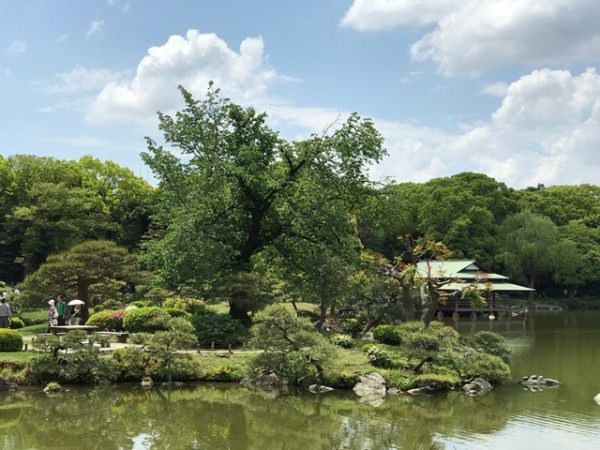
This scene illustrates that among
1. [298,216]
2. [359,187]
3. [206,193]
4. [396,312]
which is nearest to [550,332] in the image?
[396,312]

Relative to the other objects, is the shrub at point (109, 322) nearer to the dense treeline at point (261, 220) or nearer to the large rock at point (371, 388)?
the dense treeline at point (261, 220)

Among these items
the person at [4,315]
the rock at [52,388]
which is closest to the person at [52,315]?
the person at [4,315]

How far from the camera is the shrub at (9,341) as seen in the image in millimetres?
16922

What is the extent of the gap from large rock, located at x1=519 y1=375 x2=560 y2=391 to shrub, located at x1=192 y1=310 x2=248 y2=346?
8858 millimetres

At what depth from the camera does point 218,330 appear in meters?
20.0

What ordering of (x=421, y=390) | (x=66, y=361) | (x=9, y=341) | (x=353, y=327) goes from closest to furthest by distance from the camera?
1. (x=66, y=361)
2. (x=421, y=390)
3. (x=9, y=341)
4. (x=353, y=327)

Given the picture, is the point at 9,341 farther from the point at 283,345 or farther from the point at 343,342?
the point at 343,342

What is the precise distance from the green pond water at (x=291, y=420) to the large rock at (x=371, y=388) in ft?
1.03

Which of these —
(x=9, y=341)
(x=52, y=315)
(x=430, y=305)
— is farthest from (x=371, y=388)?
(x=52, y=315)

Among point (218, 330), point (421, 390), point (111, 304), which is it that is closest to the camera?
point (421, 390)

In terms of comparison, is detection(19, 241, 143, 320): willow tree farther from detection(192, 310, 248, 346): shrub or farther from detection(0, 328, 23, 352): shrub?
detection(0, 328, 23, 352): shrub

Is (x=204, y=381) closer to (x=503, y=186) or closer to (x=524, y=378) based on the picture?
(x=524, y=378)

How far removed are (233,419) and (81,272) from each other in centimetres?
1128

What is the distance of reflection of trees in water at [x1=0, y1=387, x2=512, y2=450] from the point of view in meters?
11.8
